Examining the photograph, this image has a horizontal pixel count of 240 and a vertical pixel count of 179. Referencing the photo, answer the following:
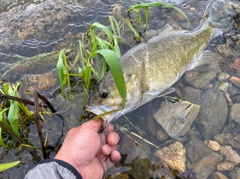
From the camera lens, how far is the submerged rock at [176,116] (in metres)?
3.27

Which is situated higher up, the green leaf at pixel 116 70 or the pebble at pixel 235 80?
the green leaf at pixel 116 70

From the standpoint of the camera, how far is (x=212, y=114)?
3479 millimetres

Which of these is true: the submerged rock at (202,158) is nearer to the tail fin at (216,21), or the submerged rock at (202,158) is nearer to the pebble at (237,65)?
the pebble at (237,65)

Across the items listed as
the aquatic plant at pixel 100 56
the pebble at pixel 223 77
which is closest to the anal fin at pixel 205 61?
the pebble at pixel 223 77

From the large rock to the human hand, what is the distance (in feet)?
4.23

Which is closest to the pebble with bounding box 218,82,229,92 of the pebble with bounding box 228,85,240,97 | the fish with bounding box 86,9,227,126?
the pebble with bounding box 228,85,240,97

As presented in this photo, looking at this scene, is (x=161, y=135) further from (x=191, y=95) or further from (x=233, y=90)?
(x=233, y=90)

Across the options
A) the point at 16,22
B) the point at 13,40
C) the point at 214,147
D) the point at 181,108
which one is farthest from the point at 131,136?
the point at 16,22

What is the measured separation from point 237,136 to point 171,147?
3.07ft

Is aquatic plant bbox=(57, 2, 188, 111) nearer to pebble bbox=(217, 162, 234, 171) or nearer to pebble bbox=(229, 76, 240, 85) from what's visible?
pebble bbox=(229, 76, 240, 85)

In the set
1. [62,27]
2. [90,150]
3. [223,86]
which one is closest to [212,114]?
[223,86]

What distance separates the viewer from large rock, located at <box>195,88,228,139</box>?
3.39 m

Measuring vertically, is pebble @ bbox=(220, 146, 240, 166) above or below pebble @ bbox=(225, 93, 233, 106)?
below

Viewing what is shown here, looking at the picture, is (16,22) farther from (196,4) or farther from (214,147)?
(214,147)
